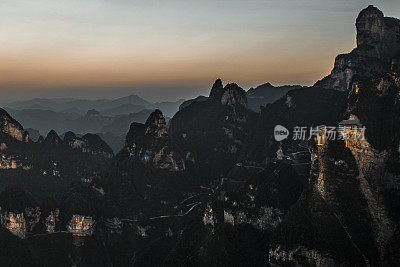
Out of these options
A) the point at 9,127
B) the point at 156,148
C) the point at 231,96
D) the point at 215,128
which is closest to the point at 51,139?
the point at 9,127

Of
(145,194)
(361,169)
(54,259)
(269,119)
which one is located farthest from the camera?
(269,119)

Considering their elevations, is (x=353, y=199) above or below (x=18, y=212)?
above

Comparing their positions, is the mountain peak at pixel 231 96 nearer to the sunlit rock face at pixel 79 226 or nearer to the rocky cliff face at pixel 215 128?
the rocky cliff face at pixel 215 128

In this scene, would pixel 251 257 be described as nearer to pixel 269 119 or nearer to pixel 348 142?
pixel 348 142

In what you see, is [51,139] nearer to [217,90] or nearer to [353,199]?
[217,90]

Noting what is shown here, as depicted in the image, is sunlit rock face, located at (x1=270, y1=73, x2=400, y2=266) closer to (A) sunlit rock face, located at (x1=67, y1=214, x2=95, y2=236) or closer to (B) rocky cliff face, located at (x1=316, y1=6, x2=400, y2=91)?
(A) sunlit rock face, located at (x1=67, y1=214, x2=95, y2=236)

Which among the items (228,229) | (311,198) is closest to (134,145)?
(228,229)

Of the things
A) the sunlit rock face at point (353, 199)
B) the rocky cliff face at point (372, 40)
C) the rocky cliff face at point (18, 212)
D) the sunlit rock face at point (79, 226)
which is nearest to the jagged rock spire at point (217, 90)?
the rocky cliff face at point (372, 40)
